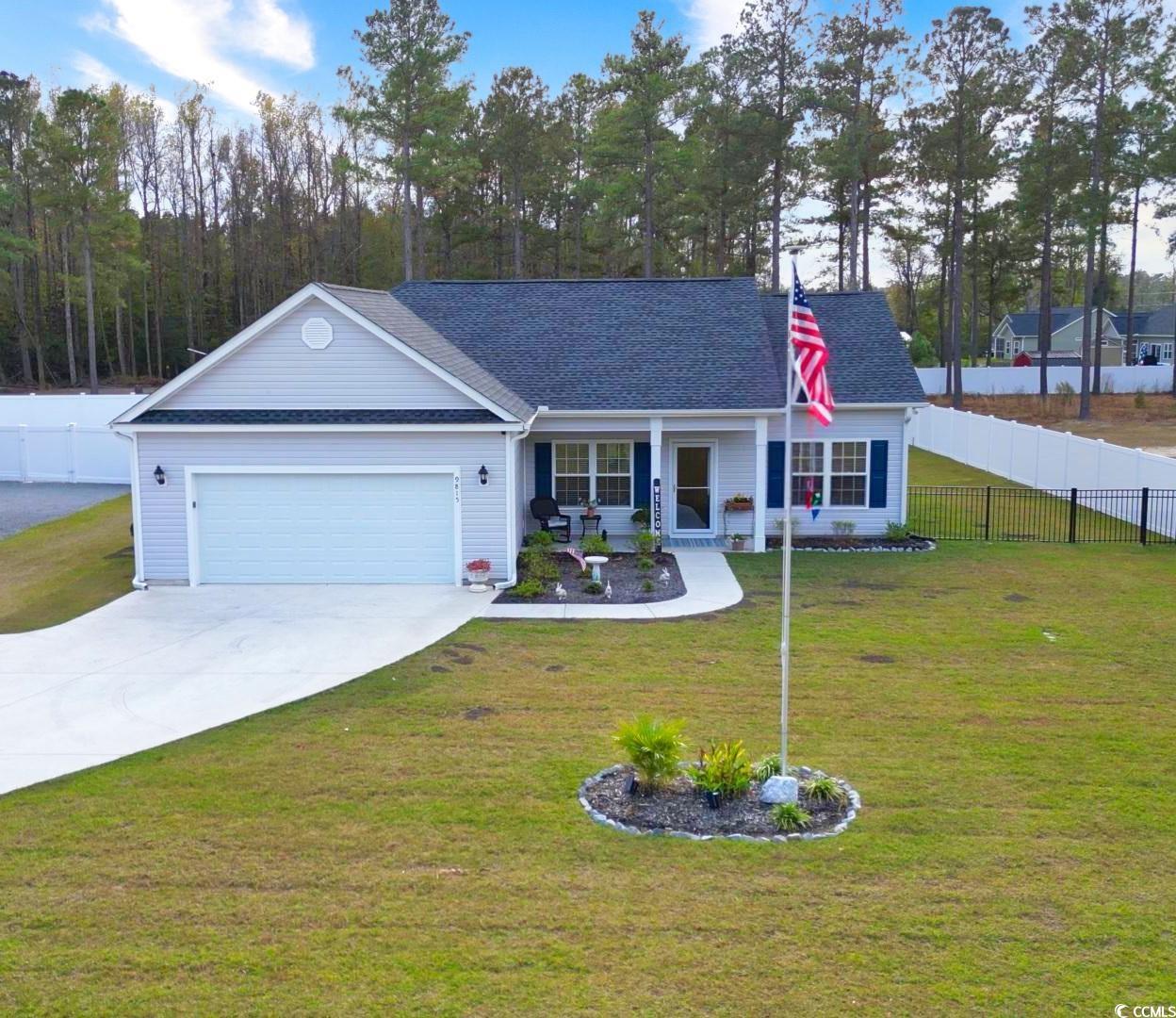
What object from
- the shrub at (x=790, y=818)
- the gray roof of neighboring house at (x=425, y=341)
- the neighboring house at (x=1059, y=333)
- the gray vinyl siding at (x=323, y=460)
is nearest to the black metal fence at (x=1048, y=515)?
the gray roof of neighboring house at (x=425, y=341)

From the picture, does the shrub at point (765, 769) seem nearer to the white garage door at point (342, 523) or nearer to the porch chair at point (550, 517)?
the white garage door at point (342, 523)

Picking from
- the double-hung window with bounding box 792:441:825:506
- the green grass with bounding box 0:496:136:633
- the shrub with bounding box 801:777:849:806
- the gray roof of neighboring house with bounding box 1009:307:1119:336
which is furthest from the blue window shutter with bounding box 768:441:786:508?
the gray roof of neighboring house with bounding box 1009:307:1119:336

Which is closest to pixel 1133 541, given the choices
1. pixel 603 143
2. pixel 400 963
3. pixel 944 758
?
pixel 944 758

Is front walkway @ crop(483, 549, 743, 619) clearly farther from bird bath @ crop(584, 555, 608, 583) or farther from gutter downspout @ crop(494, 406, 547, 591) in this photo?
gutter downspout @ crop(494, 406, 547, 591)

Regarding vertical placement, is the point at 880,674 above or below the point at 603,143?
below

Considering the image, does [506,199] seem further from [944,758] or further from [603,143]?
[944,758]

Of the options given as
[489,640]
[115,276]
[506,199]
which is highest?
[506,199]
